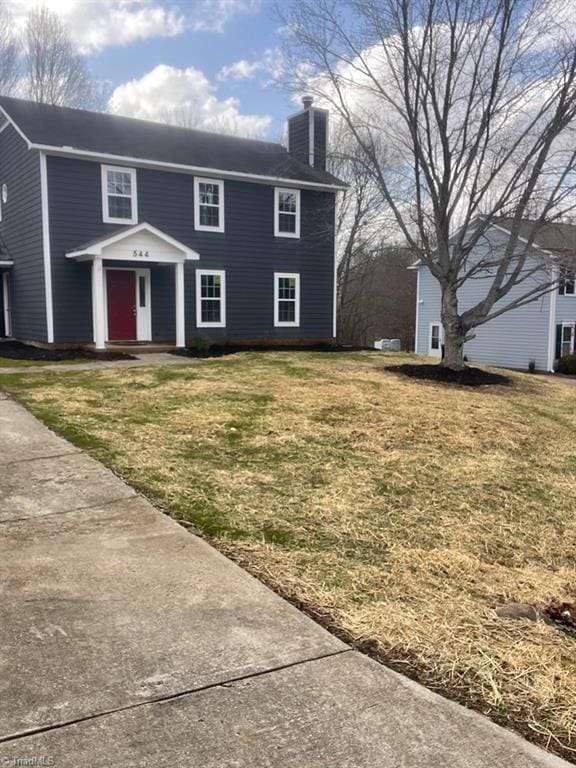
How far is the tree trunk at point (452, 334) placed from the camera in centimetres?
1254

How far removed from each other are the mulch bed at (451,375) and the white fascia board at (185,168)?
7878 mm

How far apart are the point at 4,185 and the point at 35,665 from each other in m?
18.3

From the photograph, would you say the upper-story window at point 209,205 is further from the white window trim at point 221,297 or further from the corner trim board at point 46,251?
the corner trim board at point 46,251

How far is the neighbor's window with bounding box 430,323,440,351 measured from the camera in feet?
93.9

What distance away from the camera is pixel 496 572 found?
3568 millimetres

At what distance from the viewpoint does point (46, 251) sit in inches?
588

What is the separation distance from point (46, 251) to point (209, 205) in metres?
4.80

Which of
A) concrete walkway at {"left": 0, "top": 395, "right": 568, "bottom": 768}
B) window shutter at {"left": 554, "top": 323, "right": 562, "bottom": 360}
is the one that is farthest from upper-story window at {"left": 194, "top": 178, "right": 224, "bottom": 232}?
window shutter at {"left": 554, "top": 323, "right": 562, "bottom": 360}

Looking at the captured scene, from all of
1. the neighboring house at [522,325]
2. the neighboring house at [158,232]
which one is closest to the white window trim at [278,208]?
the neighboring house at [158,232]

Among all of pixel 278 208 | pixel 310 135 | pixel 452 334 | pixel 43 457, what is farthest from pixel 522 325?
pixel 43 457

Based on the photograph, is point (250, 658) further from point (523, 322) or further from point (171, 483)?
point (523, 322)

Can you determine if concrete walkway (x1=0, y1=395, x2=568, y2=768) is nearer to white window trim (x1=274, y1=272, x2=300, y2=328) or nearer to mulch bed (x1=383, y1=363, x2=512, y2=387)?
mulch bed (x1=383, y1=363, x2=512, y2=387)

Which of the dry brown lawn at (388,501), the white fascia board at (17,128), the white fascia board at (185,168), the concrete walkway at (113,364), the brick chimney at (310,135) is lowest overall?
the dry brown lawn at (388,501)

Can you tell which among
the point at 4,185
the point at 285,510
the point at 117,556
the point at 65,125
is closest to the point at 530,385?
the point at 285,510
